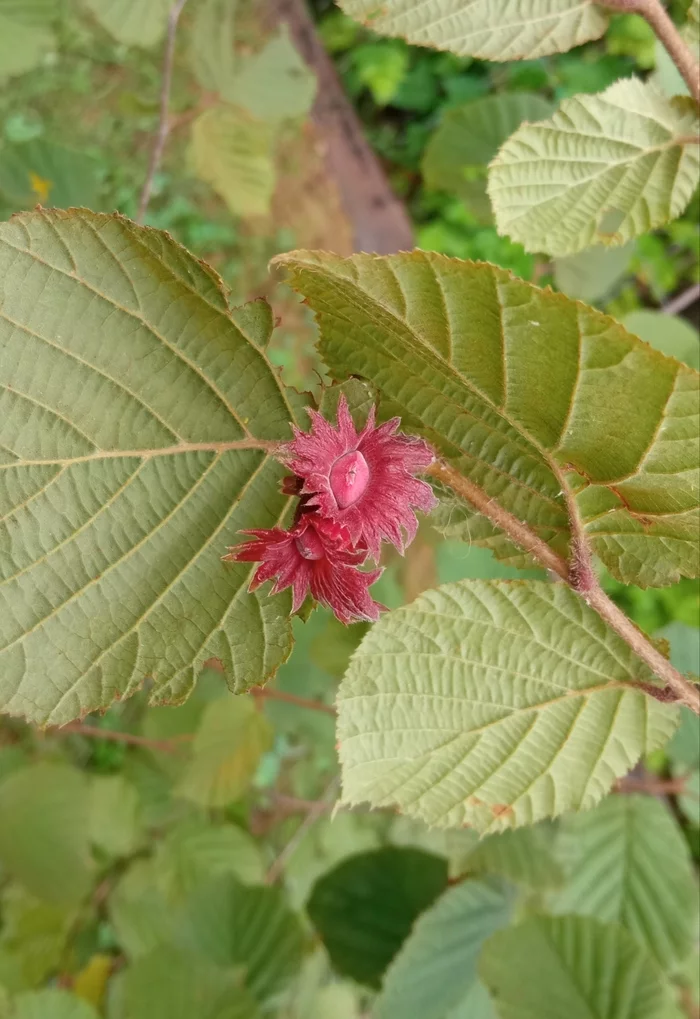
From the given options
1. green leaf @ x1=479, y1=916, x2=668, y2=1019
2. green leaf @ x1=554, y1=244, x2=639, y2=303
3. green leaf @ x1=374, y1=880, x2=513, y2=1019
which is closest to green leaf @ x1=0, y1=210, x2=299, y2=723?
green leaf @ x1=479, y1=916, x2=668, y2=1019

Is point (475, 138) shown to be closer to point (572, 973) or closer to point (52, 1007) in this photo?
point (572, 973)

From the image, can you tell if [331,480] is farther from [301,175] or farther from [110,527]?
[301,175]

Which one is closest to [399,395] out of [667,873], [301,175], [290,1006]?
[667,873]

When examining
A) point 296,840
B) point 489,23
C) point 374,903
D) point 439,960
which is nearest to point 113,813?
point 296,840

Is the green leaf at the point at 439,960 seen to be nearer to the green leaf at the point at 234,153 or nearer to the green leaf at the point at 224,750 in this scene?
the green leaf at the point at 224,750

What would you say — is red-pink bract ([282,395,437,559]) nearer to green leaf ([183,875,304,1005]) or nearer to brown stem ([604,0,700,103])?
brown stem ([604,0,700,103])
